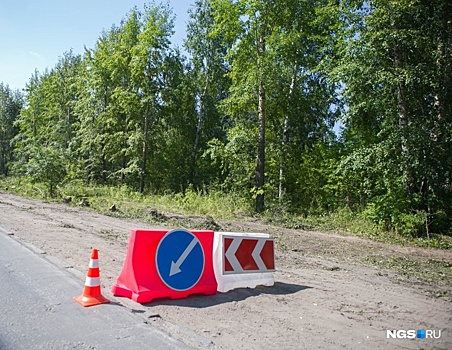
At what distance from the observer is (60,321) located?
4602 millimetres

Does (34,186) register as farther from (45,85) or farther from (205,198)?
(45,85)

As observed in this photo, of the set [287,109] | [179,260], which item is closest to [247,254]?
[179,260]

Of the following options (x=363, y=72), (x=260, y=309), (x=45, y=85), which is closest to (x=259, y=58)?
(x=363, y=72)

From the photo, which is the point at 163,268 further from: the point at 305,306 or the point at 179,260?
the point at 305,306

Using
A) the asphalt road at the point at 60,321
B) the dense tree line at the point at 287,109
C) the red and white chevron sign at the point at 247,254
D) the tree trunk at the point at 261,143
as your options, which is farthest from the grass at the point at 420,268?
the tree trunk at the point at 261,143

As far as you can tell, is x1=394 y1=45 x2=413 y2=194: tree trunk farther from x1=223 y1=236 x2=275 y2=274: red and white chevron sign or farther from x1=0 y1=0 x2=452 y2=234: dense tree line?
x1=223 y1=236 x2=275 y2=274: red and white chevron sign

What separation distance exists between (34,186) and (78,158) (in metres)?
12.0

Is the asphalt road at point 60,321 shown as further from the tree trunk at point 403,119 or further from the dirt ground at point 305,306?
the tree trunk at point 403,119

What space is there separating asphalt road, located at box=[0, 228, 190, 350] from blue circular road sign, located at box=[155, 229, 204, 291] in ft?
2.78

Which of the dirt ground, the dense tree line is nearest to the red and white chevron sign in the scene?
the dirt ground

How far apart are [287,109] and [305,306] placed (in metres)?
17.3

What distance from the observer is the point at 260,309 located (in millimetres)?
5531

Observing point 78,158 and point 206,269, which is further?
point 78,158

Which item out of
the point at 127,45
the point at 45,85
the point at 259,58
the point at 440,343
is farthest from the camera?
the point at 45,85
